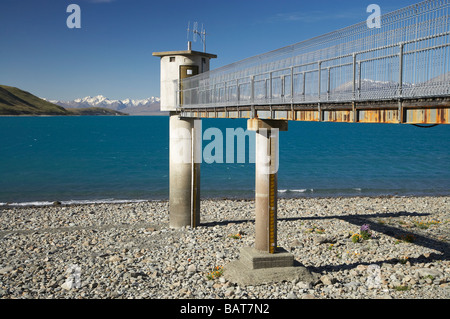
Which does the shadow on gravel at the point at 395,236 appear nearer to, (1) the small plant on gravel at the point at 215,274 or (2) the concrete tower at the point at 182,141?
(1) the small plant on gravel at the point at 215,274

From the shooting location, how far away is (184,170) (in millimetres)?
21719

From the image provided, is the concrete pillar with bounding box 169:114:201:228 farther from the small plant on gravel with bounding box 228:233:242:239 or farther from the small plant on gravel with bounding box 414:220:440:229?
the small plant on gravel with bounding box 414:220:440:229

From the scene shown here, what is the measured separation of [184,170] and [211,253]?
581 cm

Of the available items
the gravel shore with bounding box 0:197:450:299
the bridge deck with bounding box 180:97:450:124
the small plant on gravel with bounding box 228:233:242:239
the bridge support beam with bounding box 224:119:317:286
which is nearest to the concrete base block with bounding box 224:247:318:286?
the bridge support beam with bounding box 224:119:317:286

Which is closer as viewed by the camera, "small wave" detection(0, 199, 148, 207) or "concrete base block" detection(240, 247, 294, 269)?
"concrete base block" detection(240, 247, 294, 269)

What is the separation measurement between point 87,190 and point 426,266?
1283 inches

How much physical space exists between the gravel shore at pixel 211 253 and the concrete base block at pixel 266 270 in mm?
341

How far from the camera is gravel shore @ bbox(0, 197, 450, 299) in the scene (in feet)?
43.5

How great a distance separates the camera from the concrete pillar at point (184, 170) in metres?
21.5

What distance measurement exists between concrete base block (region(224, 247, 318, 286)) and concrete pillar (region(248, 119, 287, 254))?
0.41 meters

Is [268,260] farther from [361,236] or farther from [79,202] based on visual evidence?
[79,202]

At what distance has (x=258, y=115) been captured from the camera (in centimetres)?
1521

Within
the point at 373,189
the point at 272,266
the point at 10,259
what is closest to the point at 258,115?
the point at 272,266

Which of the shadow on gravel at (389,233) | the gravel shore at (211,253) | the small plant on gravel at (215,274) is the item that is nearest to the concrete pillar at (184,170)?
the gravel shore at (211,253)
